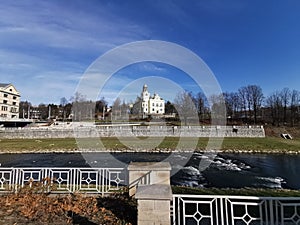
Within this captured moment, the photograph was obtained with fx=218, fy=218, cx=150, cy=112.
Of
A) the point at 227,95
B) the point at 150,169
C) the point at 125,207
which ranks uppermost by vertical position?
the point at 227,95

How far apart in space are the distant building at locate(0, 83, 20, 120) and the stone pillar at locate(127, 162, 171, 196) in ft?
226

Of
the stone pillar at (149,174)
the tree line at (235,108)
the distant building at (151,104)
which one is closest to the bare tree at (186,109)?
the tree line at (235,108)

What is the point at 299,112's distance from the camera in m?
51.1

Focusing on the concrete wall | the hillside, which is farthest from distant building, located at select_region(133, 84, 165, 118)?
the hillside

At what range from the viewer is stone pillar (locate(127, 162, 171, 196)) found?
6.00m

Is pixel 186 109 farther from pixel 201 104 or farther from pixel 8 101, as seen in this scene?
pixel 8 101

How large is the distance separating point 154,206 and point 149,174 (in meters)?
2.74

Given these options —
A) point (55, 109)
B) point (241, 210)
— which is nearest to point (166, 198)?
point (241, 210)

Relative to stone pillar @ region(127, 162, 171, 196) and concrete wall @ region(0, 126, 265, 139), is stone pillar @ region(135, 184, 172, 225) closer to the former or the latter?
stone pillar @ region(127, 162, 171, 196)

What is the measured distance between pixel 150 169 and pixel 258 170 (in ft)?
46.3

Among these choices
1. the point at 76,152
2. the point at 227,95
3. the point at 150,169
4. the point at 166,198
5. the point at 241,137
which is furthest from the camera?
the point at 227,95

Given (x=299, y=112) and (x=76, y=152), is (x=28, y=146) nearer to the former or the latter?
(x=76, y=152)

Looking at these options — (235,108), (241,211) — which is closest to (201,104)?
(235,108)

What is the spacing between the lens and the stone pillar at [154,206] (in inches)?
132
